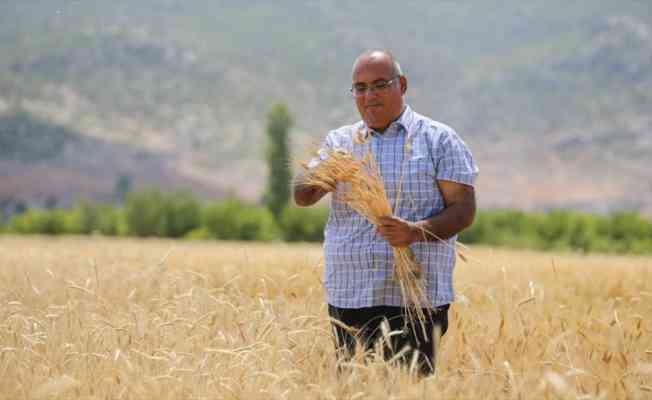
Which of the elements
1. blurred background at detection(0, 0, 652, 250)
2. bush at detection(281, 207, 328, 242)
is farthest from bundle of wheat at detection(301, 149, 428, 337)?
blurred background at detection(0, 0, 652, 250)

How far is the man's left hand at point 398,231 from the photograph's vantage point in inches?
144

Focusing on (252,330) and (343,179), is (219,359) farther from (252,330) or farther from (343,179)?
(343,179)

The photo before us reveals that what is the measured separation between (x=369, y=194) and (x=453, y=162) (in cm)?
42

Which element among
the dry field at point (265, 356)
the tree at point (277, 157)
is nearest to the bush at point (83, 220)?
the tree at point (277, 157)

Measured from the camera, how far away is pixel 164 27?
107688mm

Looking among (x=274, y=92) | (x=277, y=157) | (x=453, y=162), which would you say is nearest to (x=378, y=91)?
(x=453, y=162)

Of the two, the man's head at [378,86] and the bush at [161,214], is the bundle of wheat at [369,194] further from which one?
the bush at [161,214]

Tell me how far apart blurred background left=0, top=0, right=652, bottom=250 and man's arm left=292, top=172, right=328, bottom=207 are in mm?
74182

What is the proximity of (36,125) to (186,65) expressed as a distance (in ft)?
68.1

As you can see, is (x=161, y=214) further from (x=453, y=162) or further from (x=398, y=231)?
(x=398, y=231)

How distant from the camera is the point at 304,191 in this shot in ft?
13.2

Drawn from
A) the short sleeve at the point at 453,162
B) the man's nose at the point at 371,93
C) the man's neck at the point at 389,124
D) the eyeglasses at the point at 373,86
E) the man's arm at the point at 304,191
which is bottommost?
the man's arm at the point at 304,191

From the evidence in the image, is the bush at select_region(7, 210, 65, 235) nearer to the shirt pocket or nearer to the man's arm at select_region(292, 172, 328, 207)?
the man's arm at select_region(292, 172, 328, 207)

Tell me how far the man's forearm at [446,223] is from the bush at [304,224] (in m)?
26.4
